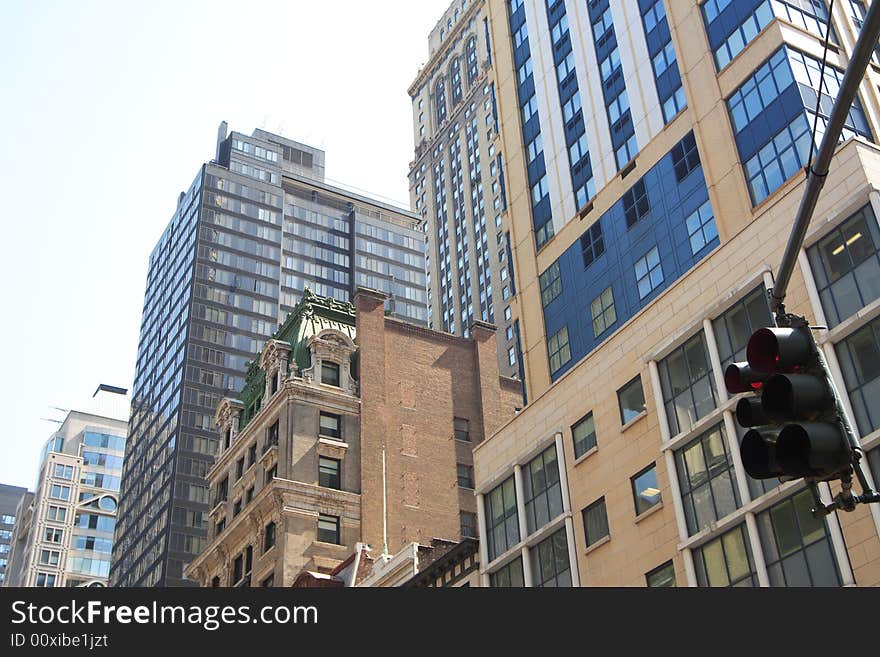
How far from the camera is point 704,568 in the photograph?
36094 millimetres

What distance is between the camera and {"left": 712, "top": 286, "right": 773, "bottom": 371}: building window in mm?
36344

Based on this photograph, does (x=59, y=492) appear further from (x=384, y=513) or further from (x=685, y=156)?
(x=685, y=156)

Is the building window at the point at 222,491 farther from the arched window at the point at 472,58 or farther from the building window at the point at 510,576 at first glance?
the arched window at the point at 472,58

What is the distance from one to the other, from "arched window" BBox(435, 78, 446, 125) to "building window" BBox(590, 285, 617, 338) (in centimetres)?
11585

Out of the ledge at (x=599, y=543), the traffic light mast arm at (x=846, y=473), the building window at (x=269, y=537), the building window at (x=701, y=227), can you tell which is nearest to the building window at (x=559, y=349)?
the building window at (x=701, y=227)

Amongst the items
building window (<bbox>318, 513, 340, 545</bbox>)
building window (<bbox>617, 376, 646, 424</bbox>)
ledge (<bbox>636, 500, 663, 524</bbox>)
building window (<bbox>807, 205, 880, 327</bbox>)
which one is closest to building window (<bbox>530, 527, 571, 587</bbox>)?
ledge (<bbox>636, 500, 663, 524</bbox>)

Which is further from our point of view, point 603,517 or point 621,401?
point 621,401

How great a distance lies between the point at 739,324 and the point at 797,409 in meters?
29.4

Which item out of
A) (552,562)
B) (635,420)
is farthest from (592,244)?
(552,562)

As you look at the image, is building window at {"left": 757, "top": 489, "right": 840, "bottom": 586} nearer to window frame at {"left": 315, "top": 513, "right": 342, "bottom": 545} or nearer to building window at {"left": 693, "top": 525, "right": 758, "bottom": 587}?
building window at {"left": 693, "top": 525, "right": 758, "bottom": 587}

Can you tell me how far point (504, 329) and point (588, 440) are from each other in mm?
84198

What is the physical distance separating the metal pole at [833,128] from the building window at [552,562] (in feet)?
110

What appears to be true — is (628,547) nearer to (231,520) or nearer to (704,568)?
(704,568)

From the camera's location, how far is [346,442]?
230 feet
